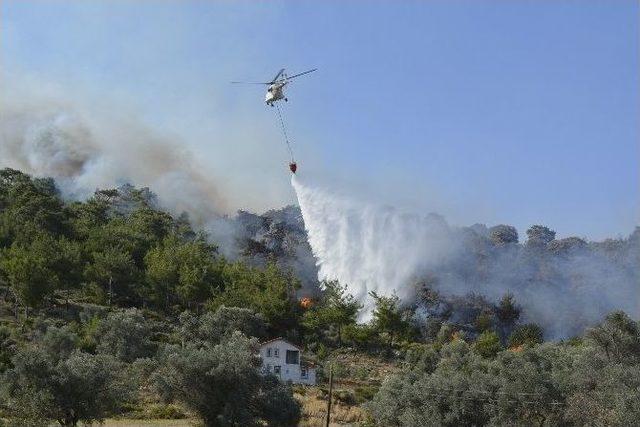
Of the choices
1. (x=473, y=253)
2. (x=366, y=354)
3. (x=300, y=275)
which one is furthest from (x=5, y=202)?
(x=473, y=253)

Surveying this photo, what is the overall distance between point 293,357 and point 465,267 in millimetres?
60580

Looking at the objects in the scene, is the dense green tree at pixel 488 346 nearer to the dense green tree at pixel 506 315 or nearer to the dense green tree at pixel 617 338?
the dense green tree at pixel 506 315

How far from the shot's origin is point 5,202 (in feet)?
327

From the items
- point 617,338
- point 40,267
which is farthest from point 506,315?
point 40,267

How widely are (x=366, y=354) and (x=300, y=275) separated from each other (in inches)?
1566

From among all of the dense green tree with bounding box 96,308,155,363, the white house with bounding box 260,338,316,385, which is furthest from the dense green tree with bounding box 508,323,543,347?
the dense green tree with bounding box 96,308,155,363

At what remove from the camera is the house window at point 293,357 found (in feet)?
223

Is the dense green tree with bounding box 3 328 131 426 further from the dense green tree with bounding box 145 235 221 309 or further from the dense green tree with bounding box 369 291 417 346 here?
the dense green tree with bounding box 369 291 417 346

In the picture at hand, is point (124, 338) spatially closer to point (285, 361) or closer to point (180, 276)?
point (285, 361)

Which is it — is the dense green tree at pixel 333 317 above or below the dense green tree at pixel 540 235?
below

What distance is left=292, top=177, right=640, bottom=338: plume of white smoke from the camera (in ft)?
340

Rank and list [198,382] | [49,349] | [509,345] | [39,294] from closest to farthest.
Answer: [198,382] < [49,349] < [39,294] < [509,345]

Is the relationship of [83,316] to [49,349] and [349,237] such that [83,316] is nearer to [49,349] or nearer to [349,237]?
[49,349]

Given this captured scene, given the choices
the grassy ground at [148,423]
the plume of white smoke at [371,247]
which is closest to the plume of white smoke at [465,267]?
the plume of white smoke at [371,247]
